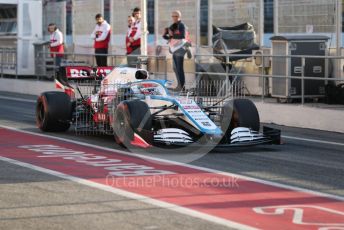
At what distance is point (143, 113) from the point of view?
38.2 feet

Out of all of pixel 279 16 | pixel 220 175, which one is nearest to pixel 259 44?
pixel 279 16

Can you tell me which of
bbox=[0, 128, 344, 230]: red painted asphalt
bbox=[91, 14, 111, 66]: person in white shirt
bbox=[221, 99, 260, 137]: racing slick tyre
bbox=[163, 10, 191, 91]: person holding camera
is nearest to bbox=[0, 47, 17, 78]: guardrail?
bbox=[91, 14, 111, 66]: person in white shirt

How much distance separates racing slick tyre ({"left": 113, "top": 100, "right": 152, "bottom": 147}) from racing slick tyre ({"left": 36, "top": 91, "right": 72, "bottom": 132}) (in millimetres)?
2110

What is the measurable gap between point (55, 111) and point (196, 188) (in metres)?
5.47

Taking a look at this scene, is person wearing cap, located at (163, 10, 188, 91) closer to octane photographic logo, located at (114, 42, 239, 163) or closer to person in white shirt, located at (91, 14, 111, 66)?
person in white shirt, located at (91, 14, 111, 66)

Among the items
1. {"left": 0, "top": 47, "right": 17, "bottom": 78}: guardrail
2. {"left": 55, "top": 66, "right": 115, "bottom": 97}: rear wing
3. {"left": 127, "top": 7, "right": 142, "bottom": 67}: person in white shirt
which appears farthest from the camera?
{"left": 0, "top": 47, "right": 17, "bottom": 78}: guardrail

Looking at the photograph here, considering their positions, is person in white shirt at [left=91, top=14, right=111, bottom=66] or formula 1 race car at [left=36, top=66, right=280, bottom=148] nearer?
formula 1 race car at [left=36, top=66, right=280, bottom=148]

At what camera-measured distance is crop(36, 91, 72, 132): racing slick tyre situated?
13852mm

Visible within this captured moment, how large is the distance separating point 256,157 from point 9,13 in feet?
64.9

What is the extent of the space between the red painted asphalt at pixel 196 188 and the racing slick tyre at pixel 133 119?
377 mm

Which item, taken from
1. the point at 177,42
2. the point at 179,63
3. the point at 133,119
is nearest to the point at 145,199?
the point at 133,119

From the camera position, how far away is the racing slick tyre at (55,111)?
13.9 m

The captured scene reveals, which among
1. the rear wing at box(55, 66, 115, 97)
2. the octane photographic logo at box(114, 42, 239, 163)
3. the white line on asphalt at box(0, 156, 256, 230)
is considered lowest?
the white line on asphalt at box(0, 156, 256, 230)

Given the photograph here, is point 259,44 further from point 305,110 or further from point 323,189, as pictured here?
point 323,189
